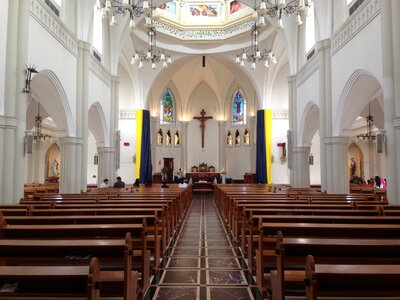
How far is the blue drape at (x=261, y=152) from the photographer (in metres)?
22.5

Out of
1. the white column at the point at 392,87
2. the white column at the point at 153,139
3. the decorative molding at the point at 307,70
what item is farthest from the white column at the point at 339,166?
the white column at the point at 153,139

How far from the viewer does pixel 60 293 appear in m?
2.29

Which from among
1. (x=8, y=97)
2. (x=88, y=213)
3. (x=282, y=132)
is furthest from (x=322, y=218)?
(x=282, y=132)

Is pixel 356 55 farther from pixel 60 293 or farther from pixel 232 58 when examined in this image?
pixel 232 58

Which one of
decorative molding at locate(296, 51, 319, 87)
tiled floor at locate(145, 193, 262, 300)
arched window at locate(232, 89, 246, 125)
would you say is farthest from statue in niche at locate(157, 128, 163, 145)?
tiled floor at locate(145, 193, 262, 300)

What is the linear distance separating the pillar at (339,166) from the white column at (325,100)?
14 centimetres

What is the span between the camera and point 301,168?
1691cm

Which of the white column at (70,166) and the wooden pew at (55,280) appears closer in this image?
the wooden pew at (55,280)

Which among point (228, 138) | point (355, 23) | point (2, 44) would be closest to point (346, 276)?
point (2, 44)

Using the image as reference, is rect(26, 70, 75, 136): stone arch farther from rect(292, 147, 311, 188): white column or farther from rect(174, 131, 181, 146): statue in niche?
rect(174, 131, 181, 146): statue in niche

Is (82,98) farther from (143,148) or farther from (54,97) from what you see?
(143,148)

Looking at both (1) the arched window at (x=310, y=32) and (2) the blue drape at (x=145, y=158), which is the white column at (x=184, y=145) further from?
(1) the arched window at (x=310, y=32)

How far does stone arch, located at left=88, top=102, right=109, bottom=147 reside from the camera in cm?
1638

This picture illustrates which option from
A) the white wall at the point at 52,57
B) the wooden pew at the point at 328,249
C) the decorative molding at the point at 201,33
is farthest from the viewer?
the decorative molding at the point at 201,33
